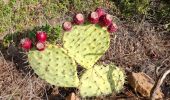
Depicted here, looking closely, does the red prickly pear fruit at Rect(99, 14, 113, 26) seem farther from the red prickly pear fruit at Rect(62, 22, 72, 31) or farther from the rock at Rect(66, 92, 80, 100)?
the rock at Rect(66, 92, 80, 100)

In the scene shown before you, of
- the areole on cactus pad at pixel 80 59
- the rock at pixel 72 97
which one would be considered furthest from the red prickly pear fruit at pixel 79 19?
the rock at pixel 72 97

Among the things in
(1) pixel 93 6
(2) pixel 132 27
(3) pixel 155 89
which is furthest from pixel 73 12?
(3) pixel 155 89

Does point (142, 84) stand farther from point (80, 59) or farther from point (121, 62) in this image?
point (80, 59)

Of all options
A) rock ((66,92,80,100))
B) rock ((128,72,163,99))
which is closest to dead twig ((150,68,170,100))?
rock ((128,72,163,99))

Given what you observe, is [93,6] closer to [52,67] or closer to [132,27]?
[132,27]

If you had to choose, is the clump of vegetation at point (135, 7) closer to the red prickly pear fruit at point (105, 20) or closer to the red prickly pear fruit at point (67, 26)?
the red prickly pear fruit at point (105, 20)

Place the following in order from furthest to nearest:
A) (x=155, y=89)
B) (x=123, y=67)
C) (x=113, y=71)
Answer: (x=123, y=67), (x=113, y=71), (x=155, y=89)
